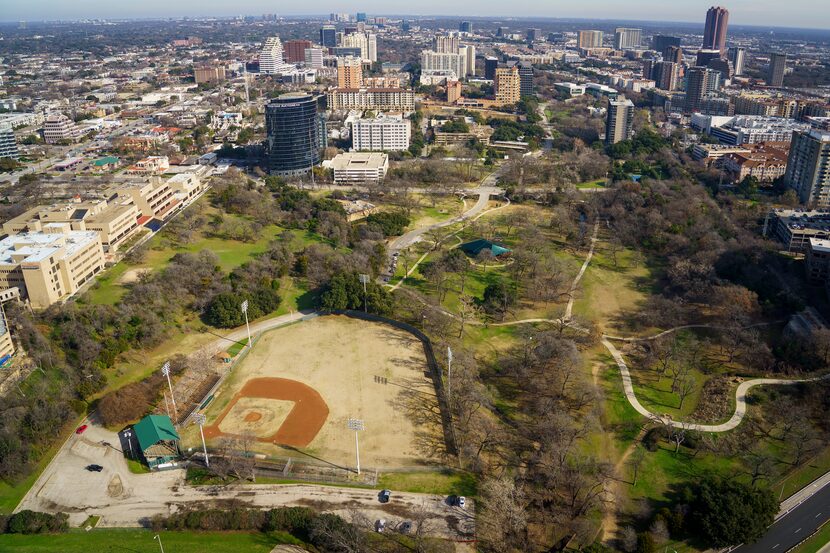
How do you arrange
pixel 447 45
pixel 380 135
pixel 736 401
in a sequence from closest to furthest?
pixel 736 401 → pixel 380 135 → pixel 447 45

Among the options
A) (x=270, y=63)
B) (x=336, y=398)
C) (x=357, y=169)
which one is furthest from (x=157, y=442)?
(x=270, y=63)

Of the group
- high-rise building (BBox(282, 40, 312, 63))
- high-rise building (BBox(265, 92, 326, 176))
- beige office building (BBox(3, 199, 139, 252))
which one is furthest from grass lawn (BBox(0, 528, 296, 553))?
high-rise building (BBox(282, 40, 312, 63))

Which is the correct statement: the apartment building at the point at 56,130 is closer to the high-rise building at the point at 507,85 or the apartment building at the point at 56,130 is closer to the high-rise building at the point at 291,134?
the high-rise building at the point at 291,134

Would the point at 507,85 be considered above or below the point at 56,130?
above

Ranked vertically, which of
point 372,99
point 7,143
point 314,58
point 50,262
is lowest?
point 50,262

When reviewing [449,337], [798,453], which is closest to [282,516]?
[449,337]

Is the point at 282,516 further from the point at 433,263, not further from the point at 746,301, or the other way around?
the point at 746,301

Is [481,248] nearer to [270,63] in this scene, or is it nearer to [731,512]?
[731,512]
